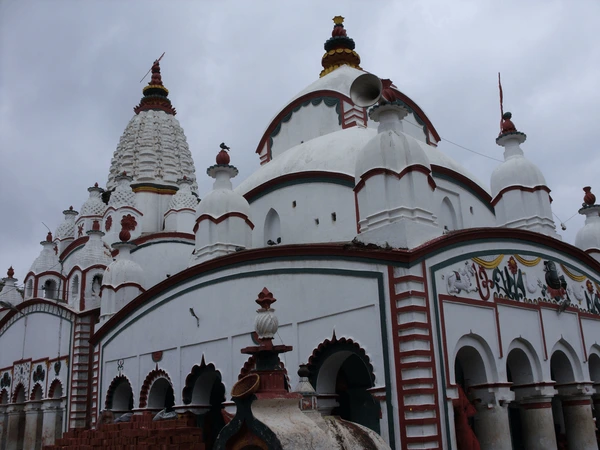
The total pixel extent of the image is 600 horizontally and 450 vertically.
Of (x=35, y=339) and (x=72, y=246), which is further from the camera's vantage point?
(x=72, y=246)

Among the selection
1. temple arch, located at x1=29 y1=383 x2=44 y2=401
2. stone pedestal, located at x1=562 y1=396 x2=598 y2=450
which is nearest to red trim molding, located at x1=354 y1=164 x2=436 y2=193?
stone pedestal, located at x1=562 y1=396 x2=598 y2=450

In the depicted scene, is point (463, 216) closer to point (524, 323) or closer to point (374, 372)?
point (524, 323)

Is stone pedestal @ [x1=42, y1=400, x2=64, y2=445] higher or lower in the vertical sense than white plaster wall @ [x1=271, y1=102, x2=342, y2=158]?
lower

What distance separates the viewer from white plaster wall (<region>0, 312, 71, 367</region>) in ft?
73.9

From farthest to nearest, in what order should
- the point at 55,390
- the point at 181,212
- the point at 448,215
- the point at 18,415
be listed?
the point at 181,212
the point at 18,415
the point at 55,390
the point at 448,215

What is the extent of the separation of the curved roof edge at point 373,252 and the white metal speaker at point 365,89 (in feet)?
12.5

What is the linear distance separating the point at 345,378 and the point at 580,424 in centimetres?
582

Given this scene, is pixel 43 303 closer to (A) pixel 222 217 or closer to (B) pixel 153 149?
(A) pixel 222 217

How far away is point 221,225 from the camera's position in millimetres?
17688

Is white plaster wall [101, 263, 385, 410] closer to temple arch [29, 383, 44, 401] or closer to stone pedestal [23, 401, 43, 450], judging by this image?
temple arch [29, 383, 44, 401]

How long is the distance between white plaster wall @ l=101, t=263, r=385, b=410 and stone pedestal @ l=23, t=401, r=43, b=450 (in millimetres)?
5590

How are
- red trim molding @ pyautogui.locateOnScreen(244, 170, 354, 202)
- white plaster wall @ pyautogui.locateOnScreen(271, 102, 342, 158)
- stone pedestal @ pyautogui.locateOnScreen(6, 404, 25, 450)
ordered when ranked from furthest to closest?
stone pedestal @ pyautogui.locateOnScreen(6, 404, 25, 450), white plaster wall @ pyautogui.locateOnScreen(271, 102, 342, 158), red trim molding @ pyautogui.locateOnScreen(244, 170, 354, 202)

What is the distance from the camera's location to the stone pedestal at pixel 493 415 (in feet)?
42.9

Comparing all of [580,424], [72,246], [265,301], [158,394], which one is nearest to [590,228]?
[580,424]
